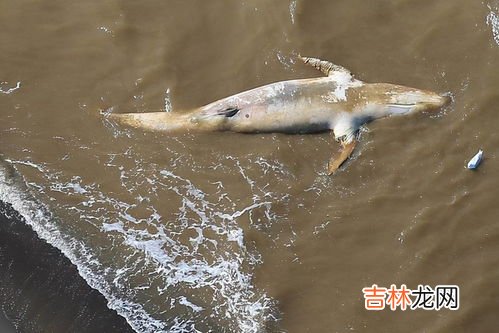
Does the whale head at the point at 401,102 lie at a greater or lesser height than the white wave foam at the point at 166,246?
greater

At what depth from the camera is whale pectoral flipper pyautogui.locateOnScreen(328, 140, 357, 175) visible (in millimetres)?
8531

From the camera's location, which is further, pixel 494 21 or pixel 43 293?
pixel 494 21

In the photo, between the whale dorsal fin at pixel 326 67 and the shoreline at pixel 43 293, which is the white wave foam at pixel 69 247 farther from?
the whale dorsal fin at pixel 326 67

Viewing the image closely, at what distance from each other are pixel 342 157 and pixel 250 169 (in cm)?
137

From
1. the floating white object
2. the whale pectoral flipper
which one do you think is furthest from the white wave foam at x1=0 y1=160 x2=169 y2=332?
the floating white object

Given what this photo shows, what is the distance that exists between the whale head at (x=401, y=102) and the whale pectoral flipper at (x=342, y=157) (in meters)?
0.65

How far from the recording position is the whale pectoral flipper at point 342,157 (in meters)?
8.53

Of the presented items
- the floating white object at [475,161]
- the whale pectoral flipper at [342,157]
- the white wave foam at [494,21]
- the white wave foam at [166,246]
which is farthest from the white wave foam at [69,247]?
the white wave foam at [494,21]

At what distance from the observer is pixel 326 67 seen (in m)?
9.30

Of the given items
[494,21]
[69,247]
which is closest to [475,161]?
[494,21]

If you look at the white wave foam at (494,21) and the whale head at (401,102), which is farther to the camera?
the white wave foam at (494,21)

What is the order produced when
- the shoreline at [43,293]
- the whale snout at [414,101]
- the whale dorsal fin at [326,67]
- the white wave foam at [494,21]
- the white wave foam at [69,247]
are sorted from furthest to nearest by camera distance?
the white wave foam at [494,21]
the whale dorsal fin at [326,67]
the whale snout at [414,101]
the white wave foam at [69,247]
the shoreline at [43,293]

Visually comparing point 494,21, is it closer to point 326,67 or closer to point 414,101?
point 414,101

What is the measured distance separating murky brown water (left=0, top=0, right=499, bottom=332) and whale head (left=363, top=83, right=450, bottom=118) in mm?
179
